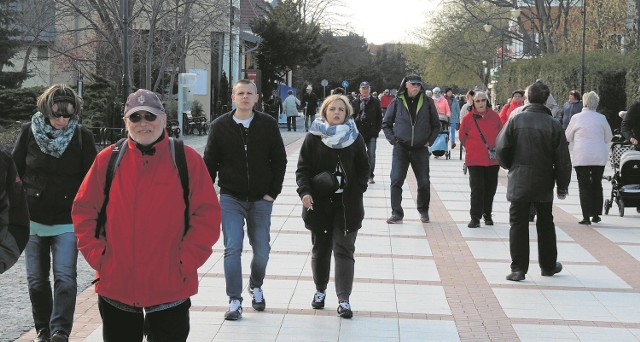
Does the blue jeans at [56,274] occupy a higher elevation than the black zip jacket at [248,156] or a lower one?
lower

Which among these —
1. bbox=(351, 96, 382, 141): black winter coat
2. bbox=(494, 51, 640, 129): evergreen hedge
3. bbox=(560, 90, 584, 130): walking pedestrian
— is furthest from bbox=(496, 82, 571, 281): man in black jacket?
bbox=(494, 51, 640, 129): evergreen hedge

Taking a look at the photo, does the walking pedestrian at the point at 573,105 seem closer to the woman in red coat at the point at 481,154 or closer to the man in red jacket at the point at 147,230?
the woman in red coat at the point at 481,154

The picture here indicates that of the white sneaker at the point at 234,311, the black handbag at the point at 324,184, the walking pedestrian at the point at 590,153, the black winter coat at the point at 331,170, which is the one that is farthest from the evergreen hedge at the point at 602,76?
the white sneaker at the point at 234,311

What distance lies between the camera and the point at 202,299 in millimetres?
8016

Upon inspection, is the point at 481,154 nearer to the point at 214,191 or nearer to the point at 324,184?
the point at 324,184

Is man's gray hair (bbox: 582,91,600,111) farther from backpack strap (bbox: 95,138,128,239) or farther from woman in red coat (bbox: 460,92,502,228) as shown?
backpack strap (bbox: 95,138,128,239)

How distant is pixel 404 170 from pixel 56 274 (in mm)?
7338

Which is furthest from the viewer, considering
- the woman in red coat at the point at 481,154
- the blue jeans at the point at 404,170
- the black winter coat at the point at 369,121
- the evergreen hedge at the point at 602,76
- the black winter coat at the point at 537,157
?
→ the evergreen hedge at the point at 602,76

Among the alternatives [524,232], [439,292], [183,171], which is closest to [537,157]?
[524,232]

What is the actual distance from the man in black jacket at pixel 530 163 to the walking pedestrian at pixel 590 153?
411 cm

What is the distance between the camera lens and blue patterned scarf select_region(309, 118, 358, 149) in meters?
7.34

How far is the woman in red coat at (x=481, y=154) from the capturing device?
1267 centimetres

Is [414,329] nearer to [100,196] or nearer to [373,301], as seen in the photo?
[373,301]

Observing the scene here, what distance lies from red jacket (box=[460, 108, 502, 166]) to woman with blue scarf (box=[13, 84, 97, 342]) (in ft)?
23.7
